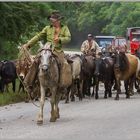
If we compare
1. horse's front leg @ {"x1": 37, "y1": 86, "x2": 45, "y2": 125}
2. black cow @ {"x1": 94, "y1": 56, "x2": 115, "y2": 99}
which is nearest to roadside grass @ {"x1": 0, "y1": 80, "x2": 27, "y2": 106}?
black cow @ {"x1": 94, "y1": 56, "x2": 115, "y2": 99}

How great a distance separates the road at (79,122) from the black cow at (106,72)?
258cm

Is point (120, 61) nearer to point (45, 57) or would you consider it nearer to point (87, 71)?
point (87, 71)

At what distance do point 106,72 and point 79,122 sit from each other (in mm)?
8224

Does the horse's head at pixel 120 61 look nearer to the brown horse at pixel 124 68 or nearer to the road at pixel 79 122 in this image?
the brown horse at pixel 124 68

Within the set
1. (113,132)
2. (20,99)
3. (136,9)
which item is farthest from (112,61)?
(136,9)

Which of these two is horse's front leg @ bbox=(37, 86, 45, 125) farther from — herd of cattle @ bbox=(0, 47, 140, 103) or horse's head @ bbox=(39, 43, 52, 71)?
herd of cattle @ bbox=(0, 47, 140, 103)

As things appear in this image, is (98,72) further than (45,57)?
Yes

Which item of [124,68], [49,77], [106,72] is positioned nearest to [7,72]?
[106,72]

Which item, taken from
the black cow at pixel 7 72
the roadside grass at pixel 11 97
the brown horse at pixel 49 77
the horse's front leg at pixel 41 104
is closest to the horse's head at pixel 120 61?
the roadside grass at pixel 11 97

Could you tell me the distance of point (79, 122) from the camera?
606 inches

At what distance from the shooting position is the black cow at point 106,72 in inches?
925

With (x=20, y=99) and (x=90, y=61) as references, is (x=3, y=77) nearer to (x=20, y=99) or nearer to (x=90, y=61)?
(x=20, y=99)

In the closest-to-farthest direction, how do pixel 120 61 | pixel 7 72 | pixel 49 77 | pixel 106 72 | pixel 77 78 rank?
pixel 49 77 → pixel 77 78 → pixel 120 61 → pixel 106 72 → pixel 7 72

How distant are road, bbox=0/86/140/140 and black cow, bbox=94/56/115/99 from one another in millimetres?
2577
